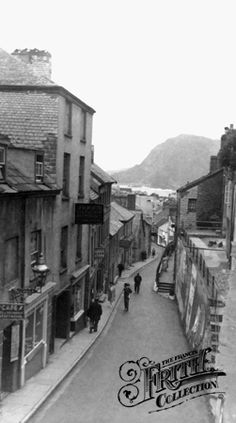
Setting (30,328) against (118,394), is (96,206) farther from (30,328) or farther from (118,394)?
(118,394)

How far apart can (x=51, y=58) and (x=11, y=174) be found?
1012 centimetres

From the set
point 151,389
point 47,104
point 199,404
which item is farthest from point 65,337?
point 47,104

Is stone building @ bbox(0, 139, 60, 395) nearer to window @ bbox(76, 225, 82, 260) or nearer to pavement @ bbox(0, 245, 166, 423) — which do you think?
pavement @ bbox(0, 245, 166, 423)

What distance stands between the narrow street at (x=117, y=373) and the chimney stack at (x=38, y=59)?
41.3 feet

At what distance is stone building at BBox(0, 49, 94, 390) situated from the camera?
18.8 m

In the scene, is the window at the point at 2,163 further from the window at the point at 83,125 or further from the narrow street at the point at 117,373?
the window at the point at 83,125

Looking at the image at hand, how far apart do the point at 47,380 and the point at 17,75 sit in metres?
11.7

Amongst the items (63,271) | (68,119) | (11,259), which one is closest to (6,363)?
(11,259)

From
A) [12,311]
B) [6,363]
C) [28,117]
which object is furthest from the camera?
[28,117]

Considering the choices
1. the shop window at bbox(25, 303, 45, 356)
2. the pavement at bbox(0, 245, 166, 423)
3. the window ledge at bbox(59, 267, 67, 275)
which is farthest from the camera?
the window ledge at bbox(59, 267, 67, 275)

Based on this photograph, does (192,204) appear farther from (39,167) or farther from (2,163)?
(2,163)

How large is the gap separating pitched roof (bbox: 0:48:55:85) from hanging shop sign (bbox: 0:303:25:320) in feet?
31.8

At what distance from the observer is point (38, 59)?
2330 cm

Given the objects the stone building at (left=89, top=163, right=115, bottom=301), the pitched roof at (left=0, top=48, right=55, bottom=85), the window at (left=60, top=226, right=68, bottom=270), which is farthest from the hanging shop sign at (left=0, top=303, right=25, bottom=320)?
the stone building at (left=89, top=163, right=115, bottom=301)
